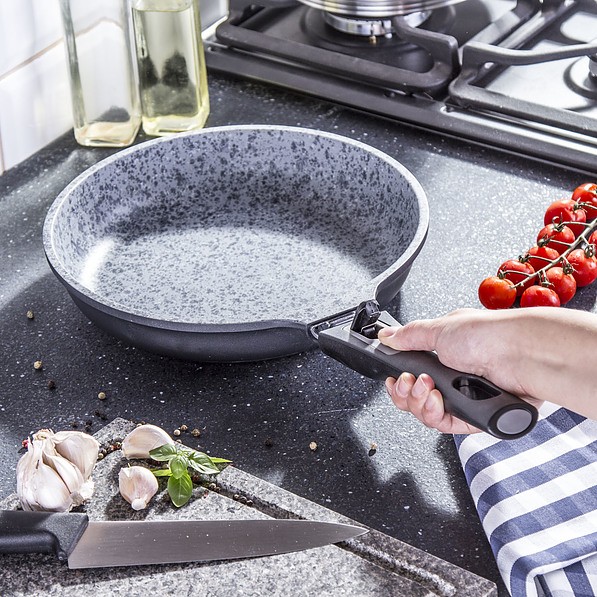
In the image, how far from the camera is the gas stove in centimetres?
118

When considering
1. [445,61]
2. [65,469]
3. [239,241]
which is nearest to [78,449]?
[65,469]

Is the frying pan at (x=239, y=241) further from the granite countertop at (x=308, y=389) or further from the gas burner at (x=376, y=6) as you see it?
the gas burner at (x=376, y=6)

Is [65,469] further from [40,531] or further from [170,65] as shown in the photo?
[170,65]

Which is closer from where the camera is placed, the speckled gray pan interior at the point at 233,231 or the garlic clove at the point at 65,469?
the garlic clove at the point at 65,469

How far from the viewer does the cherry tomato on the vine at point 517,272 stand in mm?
920

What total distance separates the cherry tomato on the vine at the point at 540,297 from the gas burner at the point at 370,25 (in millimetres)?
551

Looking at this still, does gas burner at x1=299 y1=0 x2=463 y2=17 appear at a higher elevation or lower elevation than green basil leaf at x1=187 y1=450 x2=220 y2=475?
higher

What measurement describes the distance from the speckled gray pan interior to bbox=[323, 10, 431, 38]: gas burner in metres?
0.32

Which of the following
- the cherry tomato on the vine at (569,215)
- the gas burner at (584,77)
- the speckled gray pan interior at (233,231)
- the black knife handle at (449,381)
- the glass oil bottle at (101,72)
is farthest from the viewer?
the gas burner at (584,77)

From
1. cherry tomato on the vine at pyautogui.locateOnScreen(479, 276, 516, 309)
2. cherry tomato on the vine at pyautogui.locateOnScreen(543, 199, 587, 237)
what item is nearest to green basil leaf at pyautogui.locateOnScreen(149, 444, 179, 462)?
cherry tomato on the vine at pyautogui.locateOnScreen(479, 276, 516, 309)

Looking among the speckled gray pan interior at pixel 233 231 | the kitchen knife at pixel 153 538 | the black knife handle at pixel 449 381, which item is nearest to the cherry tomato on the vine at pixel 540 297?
the speckled gray pan interior at pixel 233 231

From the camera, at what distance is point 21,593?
2.13 feet

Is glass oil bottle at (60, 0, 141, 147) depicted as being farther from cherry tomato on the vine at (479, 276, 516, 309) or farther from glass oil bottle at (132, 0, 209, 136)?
cherry tomato on the vine at (479, 276, 516, 309)

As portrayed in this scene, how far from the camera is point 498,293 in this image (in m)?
0.91
